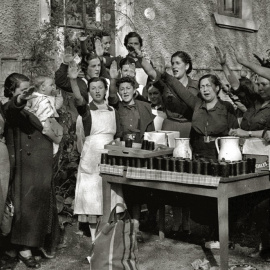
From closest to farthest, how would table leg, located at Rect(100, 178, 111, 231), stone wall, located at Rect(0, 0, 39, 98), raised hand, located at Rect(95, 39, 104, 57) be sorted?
table leg, located at Rect(100, 178, 111, 231), raised hand, located at Rect(95, 39, 104, 57), stone wall, located at Rect(0, 0, 39, 98)

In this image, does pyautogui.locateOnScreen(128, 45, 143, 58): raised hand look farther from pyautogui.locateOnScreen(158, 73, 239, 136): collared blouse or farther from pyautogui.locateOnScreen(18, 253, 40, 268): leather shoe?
pyautogui.locateOnScreen(18, 253, 40, 268): leather shoe

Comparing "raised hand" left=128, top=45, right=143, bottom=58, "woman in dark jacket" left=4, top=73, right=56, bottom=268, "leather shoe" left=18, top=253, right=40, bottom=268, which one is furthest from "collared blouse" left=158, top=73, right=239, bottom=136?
"leather shoe" left=18, top=253, right=40, bottom=268

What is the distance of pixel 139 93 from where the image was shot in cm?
600

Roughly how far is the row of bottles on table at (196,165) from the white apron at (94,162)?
1.73 feet

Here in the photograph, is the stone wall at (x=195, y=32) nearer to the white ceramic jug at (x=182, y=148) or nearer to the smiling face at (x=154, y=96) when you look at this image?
the smiling face at (x=154, y=96)

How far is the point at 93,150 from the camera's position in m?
5.11

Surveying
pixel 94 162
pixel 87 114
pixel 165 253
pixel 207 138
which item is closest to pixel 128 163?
pixel 94 162

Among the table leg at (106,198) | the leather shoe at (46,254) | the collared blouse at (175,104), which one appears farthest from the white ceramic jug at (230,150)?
the leather shoe at (46,254)

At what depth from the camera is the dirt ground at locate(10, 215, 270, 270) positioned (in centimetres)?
477

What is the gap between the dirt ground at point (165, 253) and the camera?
15.6ft

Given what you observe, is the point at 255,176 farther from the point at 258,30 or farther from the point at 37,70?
the point at 258,30

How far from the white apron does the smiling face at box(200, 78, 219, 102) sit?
0.93 m

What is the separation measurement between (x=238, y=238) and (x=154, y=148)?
156 centimetres

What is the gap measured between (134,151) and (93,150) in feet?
2.23
